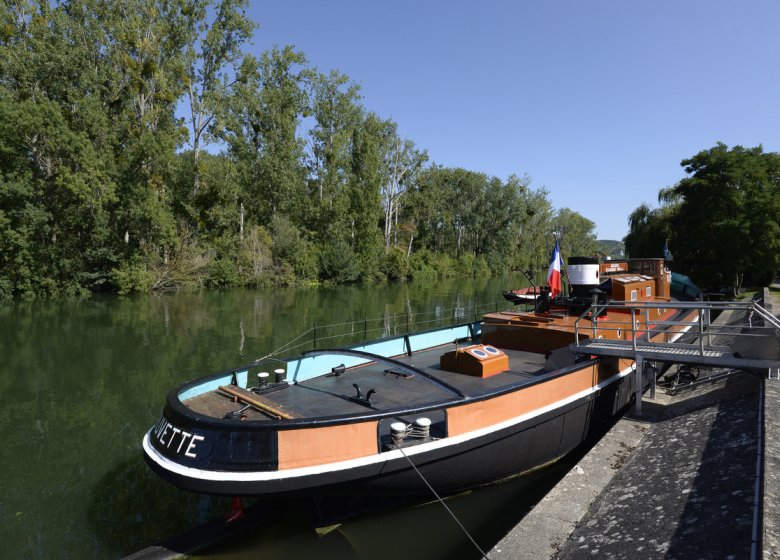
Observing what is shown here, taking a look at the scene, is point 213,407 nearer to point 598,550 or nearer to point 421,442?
point 421,442

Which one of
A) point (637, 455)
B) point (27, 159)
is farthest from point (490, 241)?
point (637, 455)

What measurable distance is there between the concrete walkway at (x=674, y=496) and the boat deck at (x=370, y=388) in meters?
1.68

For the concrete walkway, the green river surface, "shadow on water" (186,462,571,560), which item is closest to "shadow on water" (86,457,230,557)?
the green river surface

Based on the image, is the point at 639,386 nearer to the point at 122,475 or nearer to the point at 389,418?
the point at 389,418

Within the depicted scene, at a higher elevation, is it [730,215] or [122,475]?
[730,215]

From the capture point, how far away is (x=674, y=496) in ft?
17.7

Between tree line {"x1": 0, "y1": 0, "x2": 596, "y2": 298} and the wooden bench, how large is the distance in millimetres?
29263

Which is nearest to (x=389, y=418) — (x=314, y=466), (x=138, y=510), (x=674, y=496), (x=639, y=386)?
(x=314, y=466)

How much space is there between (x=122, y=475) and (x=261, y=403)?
358cm

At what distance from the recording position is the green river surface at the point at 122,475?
618cm

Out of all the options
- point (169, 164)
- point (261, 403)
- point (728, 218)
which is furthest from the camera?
point (169, 164)

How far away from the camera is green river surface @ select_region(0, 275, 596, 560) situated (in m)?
6.18

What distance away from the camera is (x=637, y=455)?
23.4 feet

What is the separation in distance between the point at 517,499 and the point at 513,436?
1.03m
